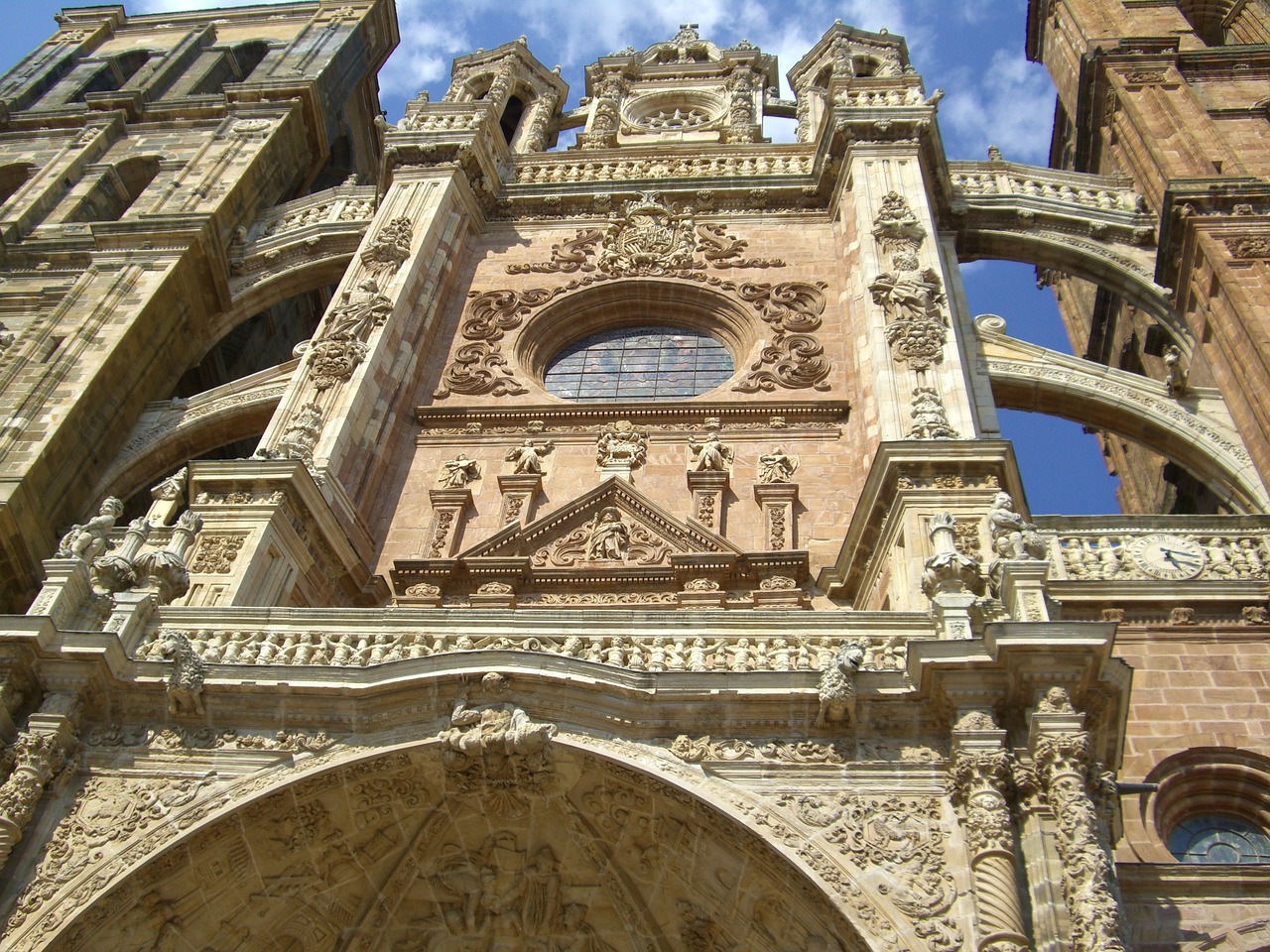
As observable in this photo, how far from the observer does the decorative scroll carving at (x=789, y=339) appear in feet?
53.3

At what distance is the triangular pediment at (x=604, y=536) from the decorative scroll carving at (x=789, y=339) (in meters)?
2.71

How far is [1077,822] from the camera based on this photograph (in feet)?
26.5

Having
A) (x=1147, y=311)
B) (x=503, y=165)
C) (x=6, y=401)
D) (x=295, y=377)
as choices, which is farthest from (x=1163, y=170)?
(x=6, y=401)

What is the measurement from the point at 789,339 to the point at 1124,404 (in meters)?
4.12

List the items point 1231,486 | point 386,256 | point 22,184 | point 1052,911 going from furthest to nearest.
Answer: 1. point 22,184
2. point 386,256
3. point 1231,486
4. point 1052,911

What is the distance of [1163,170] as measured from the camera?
18.5 metres

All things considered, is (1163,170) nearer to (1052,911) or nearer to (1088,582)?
(1088,582)

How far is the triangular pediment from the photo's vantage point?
13820mm

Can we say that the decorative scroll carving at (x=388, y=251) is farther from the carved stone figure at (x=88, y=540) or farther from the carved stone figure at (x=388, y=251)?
the carved stone figure at (x=88, y=540)

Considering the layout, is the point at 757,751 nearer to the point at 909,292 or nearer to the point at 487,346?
the point at 909,292

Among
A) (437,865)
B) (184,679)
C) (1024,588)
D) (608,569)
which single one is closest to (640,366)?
(608,569)

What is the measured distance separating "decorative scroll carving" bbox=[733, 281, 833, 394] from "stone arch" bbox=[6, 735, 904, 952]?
778 cm

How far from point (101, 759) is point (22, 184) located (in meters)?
16.5

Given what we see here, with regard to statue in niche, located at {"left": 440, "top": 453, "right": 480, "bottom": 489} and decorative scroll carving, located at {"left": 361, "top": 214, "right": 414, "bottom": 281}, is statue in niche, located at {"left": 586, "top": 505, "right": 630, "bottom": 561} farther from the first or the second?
decorative scroll carving, located at {"left": 361, "top": 214, "right": 414, "bottom": 281}
